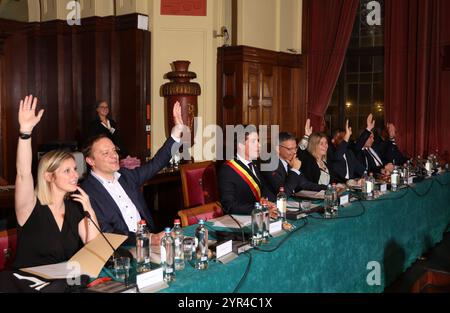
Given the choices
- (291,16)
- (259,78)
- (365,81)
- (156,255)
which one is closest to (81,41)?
(259,78)

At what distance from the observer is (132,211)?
2.67 m

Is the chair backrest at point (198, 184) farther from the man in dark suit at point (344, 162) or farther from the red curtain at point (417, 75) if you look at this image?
the red curtain at point (417, 75)

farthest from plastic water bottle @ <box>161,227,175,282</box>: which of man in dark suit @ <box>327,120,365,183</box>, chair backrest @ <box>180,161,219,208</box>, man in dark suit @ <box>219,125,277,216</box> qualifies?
man in dark suit @ <box>327,120,365,183</box>

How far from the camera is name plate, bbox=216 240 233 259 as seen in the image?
202cm

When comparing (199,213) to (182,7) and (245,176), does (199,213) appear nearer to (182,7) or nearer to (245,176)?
(245,176)

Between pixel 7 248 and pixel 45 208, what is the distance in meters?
0.21

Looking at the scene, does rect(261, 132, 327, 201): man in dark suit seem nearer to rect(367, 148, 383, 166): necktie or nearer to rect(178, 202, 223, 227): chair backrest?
rect(178, 202, 223, 227): chair backrest

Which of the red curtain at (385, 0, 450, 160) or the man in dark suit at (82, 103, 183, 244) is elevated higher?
the red curtain at (385, 0, 450, 160)

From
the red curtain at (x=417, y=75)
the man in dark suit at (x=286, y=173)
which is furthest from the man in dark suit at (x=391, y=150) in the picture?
the man in dark suit at (x=286, y=173)

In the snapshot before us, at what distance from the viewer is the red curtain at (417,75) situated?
641cm

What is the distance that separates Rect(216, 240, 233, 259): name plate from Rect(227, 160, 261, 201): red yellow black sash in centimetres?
104

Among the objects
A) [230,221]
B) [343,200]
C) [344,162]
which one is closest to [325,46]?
[344,162]

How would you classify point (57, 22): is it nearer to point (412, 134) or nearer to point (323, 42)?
point (323, 42)

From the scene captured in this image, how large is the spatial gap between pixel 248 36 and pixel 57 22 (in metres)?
2.50
